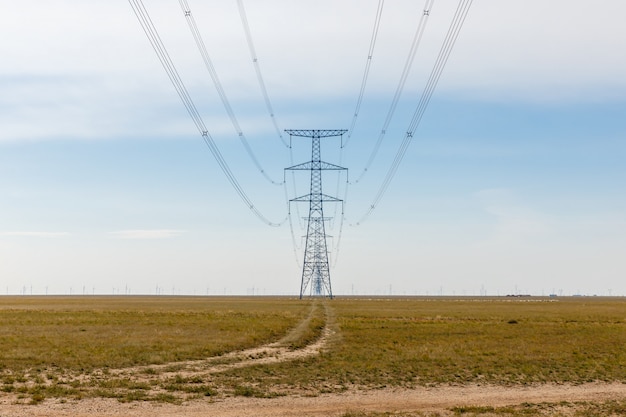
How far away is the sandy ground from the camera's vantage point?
84.4 ft

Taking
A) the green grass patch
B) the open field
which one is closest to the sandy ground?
the open field

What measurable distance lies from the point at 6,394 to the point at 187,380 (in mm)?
8010

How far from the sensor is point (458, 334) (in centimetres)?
6975

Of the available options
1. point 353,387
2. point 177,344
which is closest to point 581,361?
point 353,387

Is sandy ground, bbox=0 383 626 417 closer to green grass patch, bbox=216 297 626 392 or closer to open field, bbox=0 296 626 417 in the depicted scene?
open field, bbox=0 296 626 417

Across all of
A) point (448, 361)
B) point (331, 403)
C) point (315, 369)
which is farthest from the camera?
point (448, 361)

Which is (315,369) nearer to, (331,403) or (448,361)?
(448,361)

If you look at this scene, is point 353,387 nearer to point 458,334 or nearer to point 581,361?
point 581,361

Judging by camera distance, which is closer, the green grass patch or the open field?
the open field

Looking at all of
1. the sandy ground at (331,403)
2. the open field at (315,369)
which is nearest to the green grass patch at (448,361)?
the open field at (315,369)

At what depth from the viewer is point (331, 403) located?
2816 centimetres

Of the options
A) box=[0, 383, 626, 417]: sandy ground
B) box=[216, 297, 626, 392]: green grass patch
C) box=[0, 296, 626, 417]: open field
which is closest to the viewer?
box=[0, 383, 626, 417]: sandy ground

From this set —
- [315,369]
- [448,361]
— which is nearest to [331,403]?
A: [315,369]

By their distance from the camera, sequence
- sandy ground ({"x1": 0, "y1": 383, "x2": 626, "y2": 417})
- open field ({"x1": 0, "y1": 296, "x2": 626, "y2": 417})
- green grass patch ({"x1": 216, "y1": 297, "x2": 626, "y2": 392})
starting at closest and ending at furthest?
sandy ground ({"x1": 0, "y1": 383, "x2": 626, "y2": 417}), open field ({"x1": 0, "y1": 296, "x2": 626, "y2": 417}), green grass patch ({"x1": 216, "y1": 297, "x2": 626, "y2": 392})
